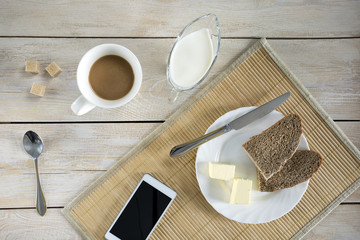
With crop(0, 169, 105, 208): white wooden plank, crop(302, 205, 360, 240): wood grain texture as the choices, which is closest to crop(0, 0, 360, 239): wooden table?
crop(0, 169, 105, 208): white wooden plank

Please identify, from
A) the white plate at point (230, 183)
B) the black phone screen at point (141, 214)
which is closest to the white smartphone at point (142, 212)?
the black phone screen at point (141, 214)

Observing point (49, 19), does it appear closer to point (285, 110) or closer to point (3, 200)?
point (3, 200)

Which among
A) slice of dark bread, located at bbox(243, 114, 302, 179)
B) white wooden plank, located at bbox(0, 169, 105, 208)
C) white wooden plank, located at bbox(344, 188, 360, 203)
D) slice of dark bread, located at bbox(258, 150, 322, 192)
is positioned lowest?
white wooden plank, located at bbox(344, 188, 360, 203)

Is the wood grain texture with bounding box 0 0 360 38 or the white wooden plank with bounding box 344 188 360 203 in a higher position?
the wood grain texture with bounding box 0 0 360 38

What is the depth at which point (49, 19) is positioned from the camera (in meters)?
0.87

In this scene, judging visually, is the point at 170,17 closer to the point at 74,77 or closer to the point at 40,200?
the point at 74,77

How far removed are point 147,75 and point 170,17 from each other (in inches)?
6.6

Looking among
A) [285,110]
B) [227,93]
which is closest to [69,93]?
[227,93]

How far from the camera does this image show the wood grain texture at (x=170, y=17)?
0.86 meters

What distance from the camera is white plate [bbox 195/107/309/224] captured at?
812mm

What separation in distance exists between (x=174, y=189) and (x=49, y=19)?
1.83 ft

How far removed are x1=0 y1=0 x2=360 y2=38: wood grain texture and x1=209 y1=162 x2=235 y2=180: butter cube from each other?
35 centimetres

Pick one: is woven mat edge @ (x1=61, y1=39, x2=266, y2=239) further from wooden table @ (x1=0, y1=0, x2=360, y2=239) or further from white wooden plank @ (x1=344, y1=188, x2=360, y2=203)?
white wooden plank @ (x1=344, y1=188, x2=360, y2=203)

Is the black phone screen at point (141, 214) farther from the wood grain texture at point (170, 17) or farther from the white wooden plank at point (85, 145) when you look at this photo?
the wood grain texture at point (170, 17)
